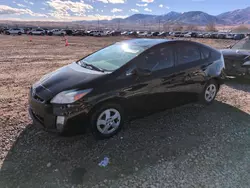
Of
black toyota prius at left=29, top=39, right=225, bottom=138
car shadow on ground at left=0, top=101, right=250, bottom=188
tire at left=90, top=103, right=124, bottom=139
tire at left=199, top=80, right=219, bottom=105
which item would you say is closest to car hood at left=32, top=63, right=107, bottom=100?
black toyota prius at left=29, top=39, right=225, bottom=138

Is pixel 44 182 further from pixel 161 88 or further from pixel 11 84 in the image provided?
pixel 11 84

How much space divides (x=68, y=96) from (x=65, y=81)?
1.29 feet

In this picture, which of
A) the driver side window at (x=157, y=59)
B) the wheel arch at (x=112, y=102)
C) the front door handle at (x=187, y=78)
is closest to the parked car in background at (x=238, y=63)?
the front door handle at (x=187, y=78)

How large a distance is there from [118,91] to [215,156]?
175 centimetres

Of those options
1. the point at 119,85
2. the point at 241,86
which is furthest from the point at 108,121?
the point at 241,86

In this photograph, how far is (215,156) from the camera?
130 inches

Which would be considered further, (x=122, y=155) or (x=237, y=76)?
(x=237, y=76)

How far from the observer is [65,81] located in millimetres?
3580

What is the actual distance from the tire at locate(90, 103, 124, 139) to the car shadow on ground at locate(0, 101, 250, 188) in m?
0.13

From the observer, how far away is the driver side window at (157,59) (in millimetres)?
3943

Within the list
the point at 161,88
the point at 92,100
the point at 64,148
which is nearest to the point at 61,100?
the point at 92,100

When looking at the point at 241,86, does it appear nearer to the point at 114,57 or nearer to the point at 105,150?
the point at 114,57

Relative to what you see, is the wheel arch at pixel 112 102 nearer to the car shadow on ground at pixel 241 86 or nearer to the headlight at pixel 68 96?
the headlight at pixel 68 96

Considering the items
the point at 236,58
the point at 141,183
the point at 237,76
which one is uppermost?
the point at 236,58
